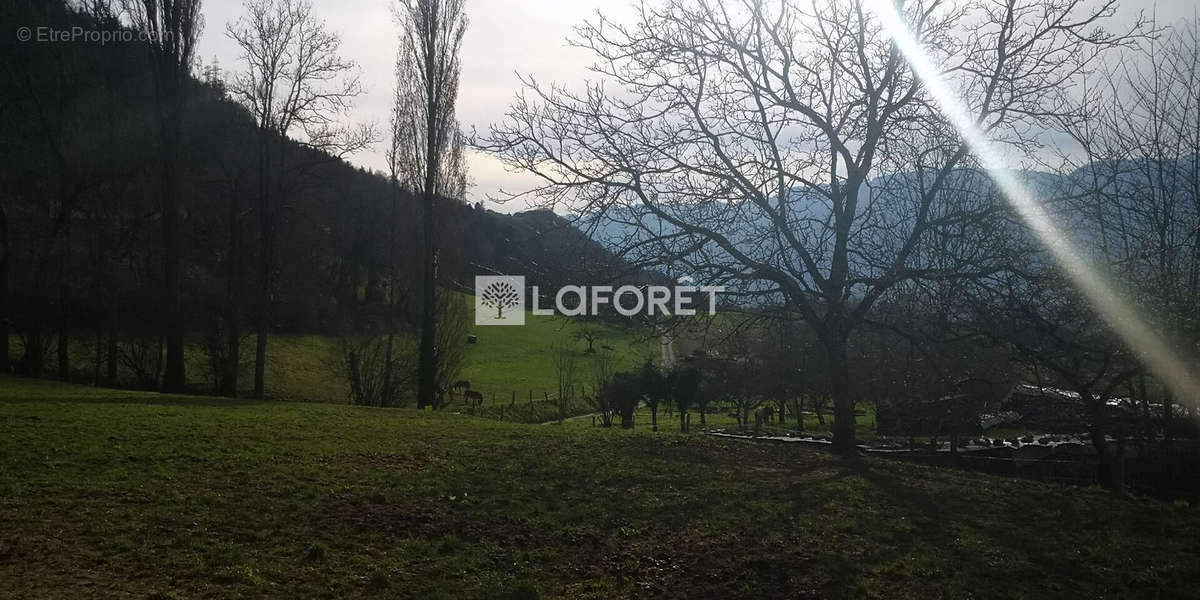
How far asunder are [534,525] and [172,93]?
61.4ft

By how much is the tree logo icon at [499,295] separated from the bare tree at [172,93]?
7.78m

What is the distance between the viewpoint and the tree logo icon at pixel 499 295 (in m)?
9.89

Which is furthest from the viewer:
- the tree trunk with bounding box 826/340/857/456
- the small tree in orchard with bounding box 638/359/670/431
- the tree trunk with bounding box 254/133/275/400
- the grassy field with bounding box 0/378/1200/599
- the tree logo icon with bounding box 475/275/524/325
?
the small tree in orchard with bounding box 638/359/670/431

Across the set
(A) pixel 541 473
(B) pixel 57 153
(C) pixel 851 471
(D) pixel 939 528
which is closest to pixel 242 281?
(B) pixel 57 153

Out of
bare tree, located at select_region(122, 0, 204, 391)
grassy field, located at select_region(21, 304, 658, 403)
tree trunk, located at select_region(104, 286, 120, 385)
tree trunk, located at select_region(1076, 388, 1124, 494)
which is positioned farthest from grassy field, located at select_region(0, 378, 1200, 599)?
tree trunk, located at select_region(104, 286, 120, 385)

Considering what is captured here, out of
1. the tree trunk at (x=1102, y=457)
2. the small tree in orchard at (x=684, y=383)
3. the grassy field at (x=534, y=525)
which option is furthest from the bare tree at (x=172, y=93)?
the tree trunk at (x=1102, y=457)

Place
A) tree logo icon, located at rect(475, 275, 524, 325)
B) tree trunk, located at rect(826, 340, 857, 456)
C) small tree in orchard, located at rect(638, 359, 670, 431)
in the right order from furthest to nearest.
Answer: small tree in orchard, located at rect(638, 359, 670, 431) → tree logo icon, located at rect(475, 275, 524, 325) → tree trunk, located at rect(826, 340, 857, 456)

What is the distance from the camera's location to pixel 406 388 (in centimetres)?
2445

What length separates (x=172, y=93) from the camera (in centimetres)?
1984

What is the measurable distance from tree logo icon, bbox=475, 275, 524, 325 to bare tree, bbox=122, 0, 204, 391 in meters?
7.78

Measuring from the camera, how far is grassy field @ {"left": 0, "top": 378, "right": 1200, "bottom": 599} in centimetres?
478

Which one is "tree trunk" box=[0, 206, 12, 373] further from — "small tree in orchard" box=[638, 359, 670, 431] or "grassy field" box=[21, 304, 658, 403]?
"small tree in orchard" box=[638, 359, 670, 431]

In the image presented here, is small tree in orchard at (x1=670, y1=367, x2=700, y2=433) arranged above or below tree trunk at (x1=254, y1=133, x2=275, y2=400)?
below

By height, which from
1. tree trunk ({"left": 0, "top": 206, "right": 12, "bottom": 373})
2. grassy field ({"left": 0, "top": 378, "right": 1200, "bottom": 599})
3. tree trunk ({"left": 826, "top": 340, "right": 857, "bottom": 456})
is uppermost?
tree trunk ({"left": 0, "top": 206, "right": 12, "bottom": 373})
